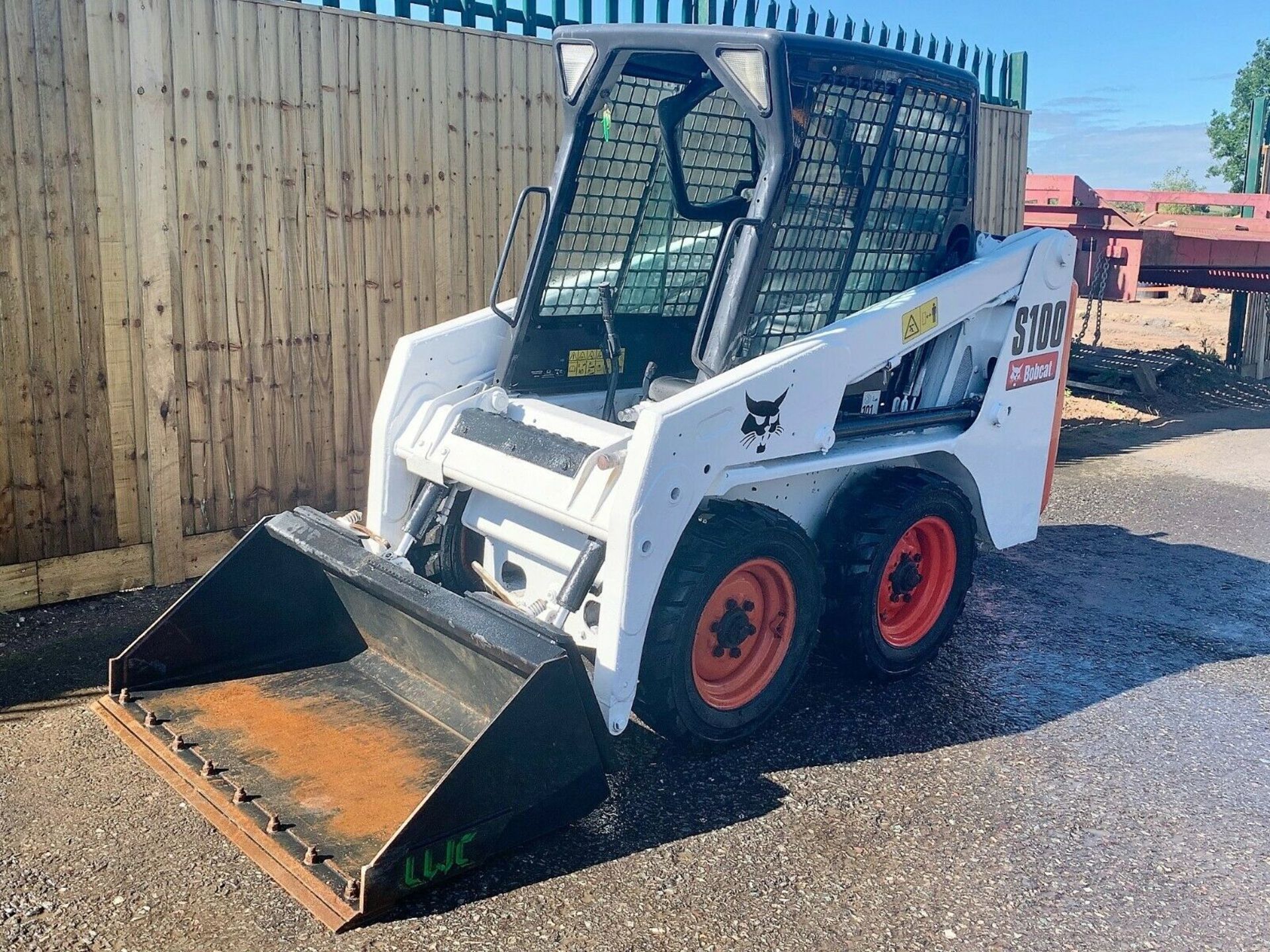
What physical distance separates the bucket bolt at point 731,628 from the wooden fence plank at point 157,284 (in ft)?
9.67

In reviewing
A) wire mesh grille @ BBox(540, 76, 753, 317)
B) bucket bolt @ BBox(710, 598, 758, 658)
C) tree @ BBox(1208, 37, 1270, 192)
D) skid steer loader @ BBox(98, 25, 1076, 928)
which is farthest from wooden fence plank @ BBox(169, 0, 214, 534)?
tree @ BBox(1208, 37, 1270, 192)

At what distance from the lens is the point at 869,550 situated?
491 centimetres

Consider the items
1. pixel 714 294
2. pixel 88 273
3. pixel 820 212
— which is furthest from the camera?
pixel 88 273

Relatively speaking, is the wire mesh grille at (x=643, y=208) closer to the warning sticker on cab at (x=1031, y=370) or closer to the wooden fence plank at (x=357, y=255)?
the warning sticker on cab at (x=1031, y=370)

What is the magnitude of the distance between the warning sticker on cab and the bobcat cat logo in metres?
1.51

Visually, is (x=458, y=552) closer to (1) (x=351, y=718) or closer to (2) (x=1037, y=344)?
(1) (x=351, y=718)

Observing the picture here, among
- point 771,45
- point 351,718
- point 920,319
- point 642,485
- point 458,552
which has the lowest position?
point 351,718

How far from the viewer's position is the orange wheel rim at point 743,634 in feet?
14.7

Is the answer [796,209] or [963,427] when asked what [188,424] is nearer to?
[796,209]

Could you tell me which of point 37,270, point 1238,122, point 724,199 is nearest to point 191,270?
point 37,270

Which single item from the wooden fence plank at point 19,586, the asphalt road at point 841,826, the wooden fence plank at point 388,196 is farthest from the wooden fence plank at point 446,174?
the wooden fence plank at point 19,586

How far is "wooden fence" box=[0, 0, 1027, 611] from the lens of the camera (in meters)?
5.55

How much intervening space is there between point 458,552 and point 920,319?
205 centimetres

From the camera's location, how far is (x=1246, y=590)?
22.0 ft
